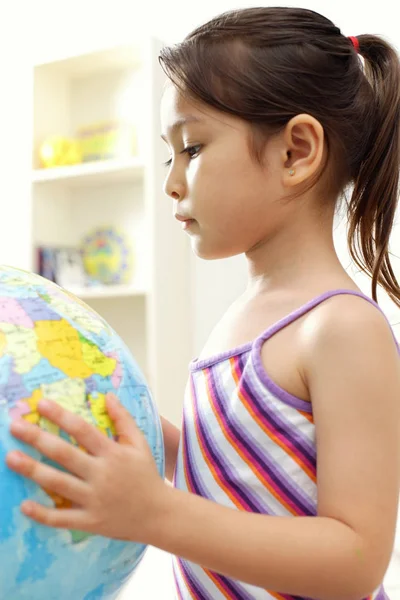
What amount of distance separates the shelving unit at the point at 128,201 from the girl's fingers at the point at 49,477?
2.58m

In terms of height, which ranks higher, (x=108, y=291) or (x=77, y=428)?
(x=108, y=291)

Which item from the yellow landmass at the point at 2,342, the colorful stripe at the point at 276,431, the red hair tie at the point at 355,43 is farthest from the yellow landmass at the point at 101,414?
the red hair tie at the point at 355,43

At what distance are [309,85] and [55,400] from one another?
1.77 feet

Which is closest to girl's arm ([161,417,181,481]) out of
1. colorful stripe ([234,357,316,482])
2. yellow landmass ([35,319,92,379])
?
colorful stripe ([234,357,316,482])

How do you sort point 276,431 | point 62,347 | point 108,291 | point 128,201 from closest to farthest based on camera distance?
point 62,347 < point 276,431 < point 108,291 < point 128,201

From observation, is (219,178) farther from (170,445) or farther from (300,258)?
(170,445)

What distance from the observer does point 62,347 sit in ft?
2.73

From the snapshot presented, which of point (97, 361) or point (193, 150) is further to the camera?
point (193, 150)

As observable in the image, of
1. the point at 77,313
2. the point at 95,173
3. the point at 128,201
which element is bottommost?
the point at 77,313

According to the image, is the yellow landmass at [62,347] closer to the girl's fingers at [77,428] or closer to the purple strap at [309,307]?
the girl's fingers at [77,428]

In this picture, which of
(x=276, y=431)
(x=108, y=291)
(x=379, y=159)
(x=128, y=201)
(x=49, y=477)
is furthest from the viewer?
(x=128, y=201)

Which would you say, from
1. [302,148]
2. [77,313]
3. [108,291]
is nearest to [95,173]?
[108,291]

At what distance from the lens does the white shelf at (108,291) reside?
3.45 m

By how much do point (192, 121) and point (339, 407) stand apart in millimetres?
413
